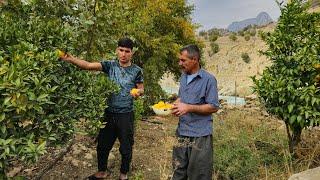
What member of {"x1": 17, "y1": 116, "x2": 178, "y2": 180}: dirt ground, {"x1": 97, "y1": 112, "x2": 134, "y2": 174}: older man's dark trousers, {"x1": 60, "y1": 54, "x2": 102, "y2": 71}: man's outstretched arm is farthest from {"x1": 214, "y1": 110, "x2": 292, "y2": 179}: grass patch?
{"x1": 60, "y1": 54, "x2": 102, "y2": 71}: man's outstretched arm

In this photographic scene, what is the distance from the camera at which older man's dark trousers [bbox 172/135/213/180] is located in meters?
4.86

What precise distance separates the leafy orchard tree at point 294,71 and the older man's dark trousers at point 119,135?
2.24 m

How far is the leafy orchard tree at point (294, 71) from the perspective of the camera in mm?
6527

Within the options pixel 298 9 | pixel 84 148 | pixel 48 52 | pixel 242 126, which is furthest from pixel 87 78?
A: pixel 242 126

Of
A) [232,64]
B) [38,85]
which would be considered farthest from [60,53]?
[232,64]

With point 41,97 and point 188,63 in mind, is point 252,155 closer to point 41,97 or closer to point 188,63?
point 188,63

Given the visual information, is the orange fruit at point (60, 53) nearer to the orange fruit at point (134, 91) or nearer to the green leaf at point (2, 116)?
the green leaf at point (2, 116)

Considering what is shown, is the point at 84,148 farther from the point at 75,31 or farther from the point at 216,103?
the point at 216,103

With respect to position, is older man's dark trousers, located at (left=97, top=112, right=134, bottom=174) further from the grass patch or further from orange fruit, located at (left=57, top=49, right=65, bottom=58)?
orange fruit, located at (left=57, top=49, right=65, bottom=58)

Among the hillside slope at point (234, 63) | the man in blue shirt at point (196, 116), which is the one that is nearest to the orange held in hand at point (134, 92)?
the man in blue shirt at point (196, 116)

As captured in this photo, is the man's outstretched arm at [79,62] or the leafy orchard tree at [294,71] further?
the leafy orchard tree at [294,71]

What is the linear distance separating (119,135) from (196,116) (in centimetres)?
154

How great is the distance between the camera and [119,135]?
6059 mm

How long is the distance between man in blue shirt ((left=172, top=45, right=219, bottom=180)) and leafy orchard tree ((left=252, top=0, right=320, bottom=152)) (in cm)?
214
